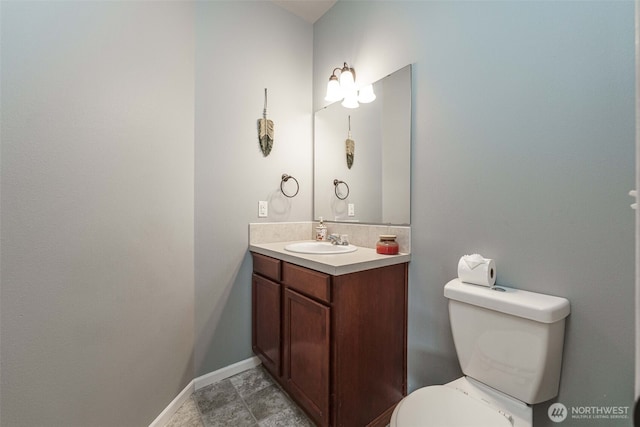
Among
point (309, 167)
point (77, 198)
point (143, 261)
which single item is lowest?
point (143, 261)

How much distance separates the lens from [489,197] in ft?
3.84

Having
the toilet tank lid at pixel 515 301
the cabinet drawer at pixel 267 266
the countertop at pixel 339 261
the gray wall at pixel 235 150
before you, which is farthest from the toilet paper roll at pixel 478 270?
the gray wall at pixel 235 150

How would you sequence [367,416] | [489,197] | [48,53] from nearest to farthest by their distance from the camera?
[48,53]
[489,197]
[367,416]

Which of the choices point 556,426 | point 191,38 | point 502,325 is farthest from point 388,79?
point 556,426

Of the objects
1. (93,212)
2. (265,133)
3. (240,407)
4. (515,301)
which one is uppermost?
(265,133)

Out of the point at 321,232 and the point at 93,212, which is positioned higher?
the point at 93,212

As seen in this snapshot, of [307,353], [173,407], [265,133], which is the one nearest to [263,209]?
[265,133]

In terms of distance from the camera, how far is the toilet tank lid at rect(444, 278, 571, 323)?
0.88m

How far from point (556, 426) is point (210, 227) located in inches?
75.1

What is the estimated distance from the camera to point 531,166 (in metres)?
1.05

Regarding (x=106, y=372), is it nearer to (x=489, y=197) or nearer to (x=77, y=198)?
(x=77, y=198)

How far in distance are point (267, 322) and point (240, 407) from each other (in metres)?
0.46

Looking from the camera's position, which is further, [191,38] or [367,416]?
[191,38]

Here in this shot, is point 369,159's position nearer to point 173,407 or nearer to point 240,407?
point 240,407
